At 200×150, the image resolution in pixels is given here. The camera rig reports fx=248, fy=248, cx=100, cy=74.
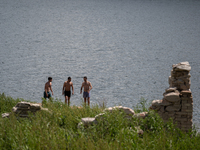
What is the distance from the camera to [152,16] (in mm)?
41406

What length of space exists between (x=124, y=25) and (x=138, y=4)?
1179 centimetres

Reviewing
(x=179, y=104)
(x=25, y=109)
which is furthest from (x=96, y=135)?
(x=25, y=109)

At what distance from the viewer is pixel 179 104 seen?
30.3ft

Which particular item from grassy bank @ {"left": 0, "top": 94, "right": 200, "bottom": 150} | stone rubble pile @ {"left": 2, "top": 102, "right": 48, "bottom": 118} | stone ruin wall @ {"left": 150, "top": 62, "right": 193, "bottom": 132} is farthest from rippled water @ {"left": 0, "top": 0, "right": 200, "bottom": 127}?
grassy bank @ {"left": 0, "top": 94, "right": 200, "bottom": 150}

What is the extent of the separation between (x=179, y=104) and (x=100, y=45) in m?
23.4

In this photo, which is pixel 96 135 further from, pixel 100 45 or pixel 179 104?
pixel 100 45

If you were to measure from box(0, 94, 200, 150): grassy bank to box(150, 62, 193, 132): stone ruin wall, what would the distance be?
0.32 metres

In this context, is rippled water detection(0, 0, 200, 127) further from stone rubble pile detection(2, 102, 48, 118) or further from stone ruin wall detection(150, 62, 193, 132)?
stone rubble pile detection(2, 102, 48, 118)

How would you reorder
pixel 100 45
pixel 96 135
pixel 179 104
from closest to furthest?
pixel 96 135 → pixel 179 104 → pixel 100 45

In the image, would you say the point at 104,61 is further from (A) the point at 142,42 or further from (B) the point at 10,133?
(B) the point at 10,133

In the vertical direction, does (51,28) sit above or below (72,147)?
above

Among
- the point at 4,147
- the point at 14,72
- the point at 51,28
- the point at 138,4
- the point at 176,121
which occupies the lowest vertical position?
the point at 4,147

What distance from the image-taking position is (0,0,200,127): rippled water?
20438 millimetres

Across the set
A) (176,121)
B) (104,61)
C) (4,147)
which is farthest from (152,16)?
(4,147)
